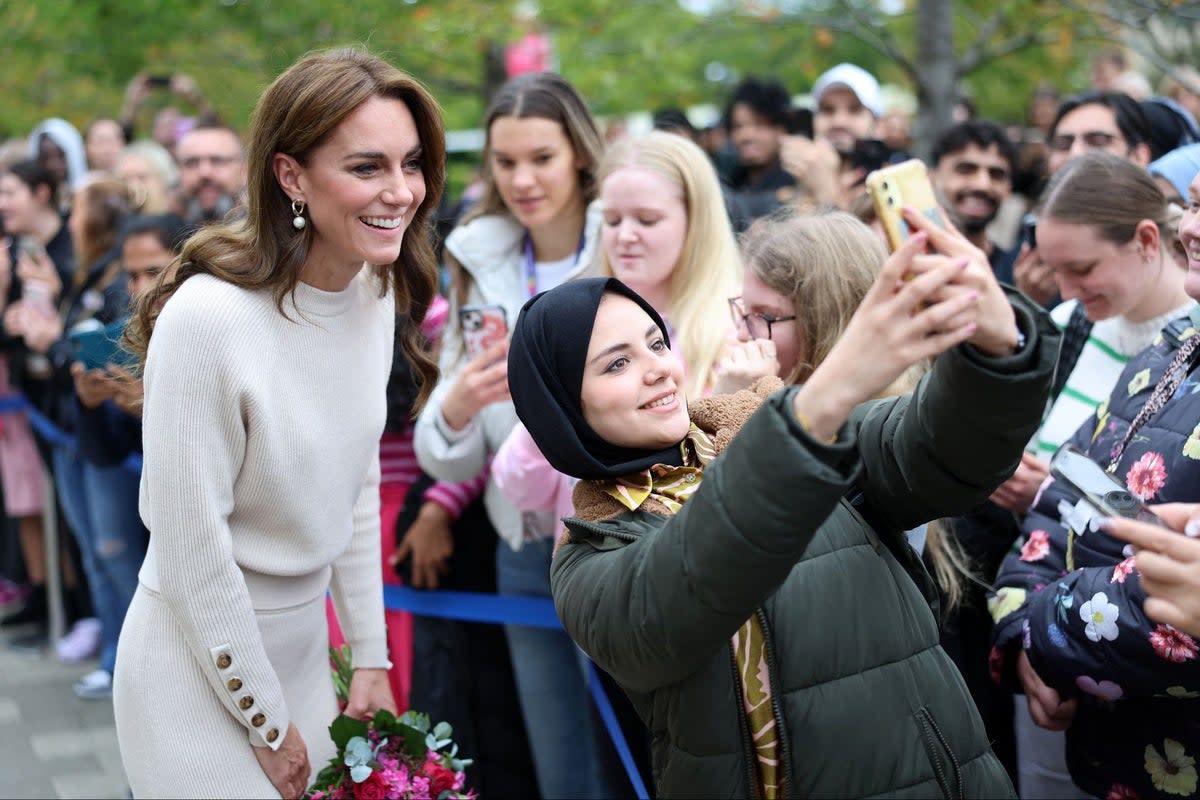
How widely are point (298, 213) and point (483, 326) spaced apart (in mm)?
1163


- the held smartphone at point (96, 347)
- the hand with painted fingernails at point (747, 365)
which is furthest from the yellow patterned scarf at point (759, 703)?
the held smartphone at point (96, 347)

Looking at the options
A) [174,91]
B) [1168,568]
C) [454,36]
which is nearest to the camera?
[1168,568]

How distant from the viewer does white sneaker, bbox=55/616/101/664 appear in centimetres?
704

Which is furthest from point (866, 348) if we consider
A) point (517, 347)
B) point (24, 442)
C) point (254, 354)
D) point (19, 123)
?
point (19, 123)

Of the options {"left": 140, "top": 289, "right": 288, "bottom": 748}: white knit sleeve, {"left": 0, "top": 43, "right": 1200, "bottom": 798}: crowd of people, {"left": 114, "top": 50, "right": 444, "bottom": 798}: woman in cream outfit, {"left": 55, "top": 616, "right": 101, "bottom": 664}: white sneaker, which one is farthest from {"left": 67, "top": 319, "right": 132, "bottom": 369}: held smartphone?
{"left": 140, "top": 289, "right": 288, "bottom": 748}: white knit sleeve

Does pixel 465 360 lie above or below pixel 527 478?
above

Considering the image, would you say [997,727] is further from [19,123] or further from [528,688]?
[19,123]

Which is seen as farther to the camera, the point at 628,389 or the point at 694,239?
the point at 694,239

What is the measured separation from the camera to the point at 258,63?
10375 millimetres

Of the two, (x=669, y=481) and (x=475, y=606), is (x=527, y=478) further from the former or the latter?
(x=669, y=481)

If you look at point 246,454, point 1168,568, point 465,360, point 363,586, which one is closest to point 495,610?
point 465,360

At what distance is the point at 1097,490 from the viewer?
2236 millimetres

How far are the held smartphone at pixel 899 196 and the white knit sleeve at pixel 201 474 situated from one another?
1.50m

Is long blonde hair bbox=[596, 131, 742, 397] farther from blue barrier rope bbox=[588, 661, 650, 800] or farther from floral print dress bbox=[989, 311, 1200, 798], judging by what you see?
floral print dress bbox=[989, 311, 1200, 798]
